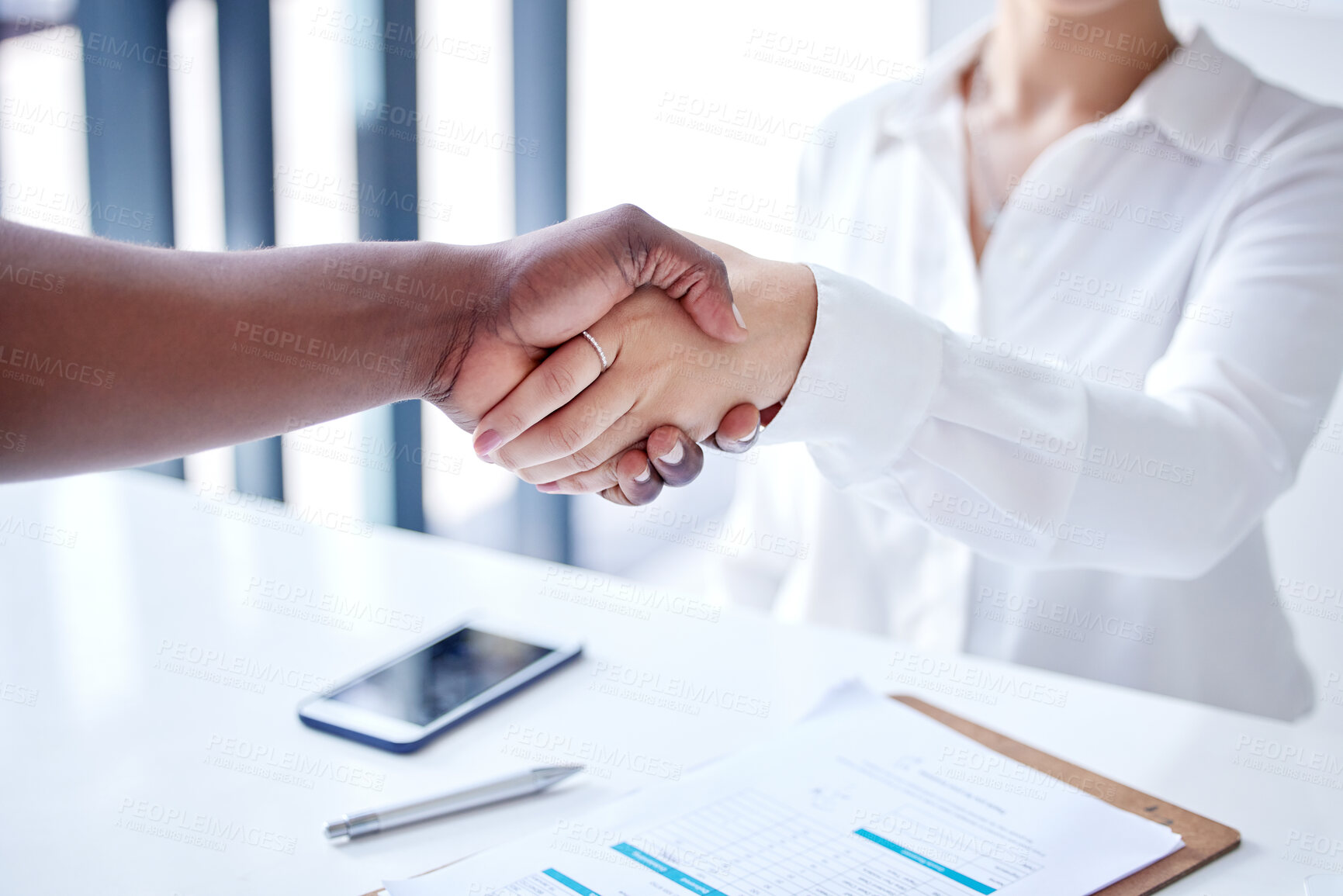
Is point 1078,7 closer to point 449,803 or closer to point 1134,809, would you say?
point 1134,809

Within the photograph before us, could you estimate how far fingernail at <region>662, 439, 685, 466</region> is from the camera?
988 millimetres

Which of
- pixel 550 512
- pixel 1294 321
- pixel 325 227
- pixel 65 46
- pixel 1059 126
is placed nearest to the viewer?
pixel 1294 321

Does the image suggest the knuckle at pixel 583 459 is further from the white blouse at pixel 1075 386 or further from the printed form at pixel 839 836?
the printed form at pixel 839 836

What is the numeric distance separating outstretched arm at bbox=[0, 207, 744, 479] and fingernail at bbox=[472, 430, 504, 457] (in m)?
0.04

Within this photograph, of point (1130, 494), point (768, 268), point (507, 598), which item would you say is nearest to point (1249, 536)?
point (1130, 494)

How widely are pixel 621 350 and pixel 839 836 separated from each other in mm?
462

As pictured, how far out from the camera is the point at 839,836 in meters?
0.75

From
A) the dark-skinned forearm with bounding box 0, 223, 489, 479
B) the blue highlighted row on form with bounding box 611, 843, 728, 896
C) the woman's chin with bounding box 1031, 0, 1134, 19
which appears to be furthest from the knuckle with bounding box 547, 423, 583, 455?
the woman's chin with bounding box 1031, 0, 1134, 19

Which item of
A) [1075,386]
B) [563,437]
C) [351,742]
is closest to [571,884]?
[351,742]

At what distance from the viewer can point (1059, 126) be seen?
1536 mm

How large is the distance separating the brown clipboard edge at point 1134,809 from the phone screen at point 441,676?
38cm

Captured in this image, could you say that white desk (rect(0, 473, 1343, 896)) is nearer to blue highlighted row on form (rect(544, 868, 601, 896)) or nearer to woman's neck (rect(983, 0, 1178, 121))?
blue highlighted row on form (rect(544, 868, 601, 896))

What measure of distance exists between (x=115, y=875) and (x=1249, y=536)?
1.34m

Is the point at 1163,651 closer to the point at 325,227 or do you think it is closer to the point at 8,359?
the point at 8,359
